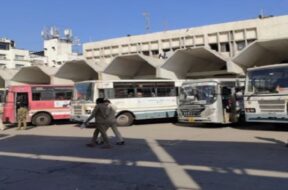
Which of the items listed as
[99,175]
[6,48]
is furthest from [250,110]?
[6,48]

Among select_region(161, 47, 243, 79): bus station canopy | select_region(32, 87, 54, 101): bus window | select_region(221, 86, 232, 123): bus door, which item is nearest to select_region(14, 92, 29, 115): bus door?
select_region(32, 87, 54, 101): bus window

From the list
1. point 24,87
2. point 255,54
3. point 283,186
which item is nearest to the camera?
point 283,186

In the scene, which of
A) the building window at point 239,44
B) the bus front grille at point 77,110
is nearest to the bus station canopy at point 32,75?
the bus front grille at point 77,110

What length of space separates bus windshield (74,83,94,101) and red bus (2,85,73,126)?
3221 mm

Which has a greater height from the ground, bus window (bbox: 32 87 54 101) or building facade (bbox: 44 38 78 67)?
building facade (bbox: 44 38 78 67)

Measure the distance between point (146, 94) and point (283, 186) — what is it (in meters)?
15.7

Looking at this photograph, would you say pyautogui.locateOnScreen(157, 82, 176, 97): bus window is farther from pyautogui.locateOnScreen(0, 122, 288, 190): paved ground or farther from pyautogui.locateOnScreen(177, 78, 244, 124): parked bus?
pyautogui.locateOnScreen(0, 122, 288, 190): paved ground

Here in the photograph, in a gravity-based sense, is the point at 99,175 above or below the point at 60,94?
below

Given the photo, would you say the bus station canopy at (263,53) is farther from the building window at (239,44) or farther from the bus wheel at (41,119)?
the bus wheel at (41,119)

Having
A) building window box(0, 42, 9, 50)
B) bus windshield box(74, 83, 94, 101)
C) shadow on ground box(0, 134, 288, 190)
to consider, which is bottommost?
shadow on ground box(0, 134, 288, 190)

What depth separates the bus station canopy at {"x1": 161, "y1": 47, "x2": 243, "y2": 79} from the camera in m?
29.2

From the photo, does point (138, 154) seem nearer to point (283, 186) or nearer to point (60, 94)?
point (283, 186)

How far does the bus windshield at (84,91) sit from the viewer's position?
21494 mm

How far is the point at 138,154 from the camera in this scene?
11594 mm
